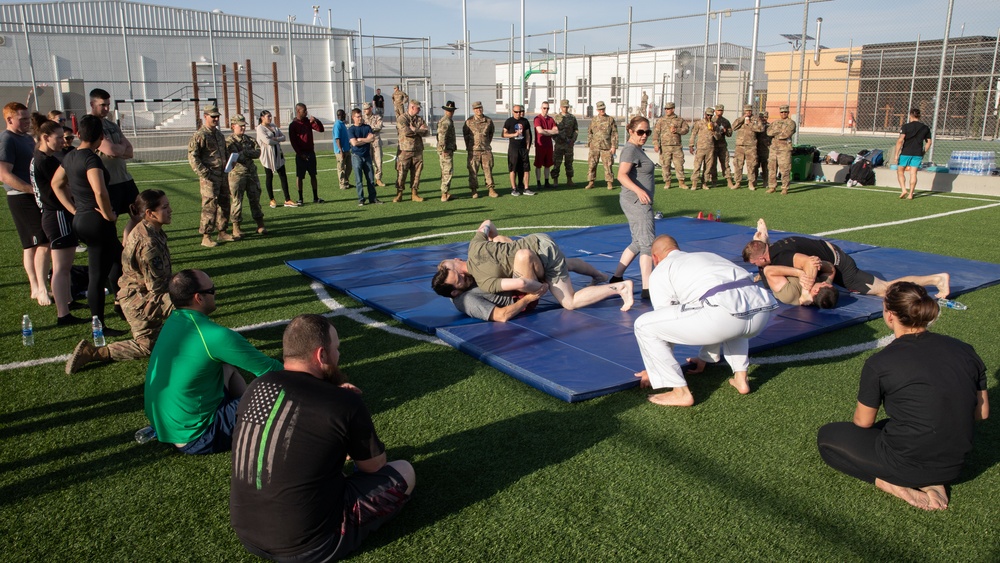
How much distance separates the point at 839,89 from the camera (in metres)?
31.2

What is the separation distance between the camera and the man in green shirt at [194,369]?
418 cm

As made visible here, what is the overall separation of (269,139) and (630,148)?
878 cm

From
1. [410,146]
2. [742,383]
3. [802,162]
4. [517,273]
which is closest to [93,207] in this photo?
[517,273]

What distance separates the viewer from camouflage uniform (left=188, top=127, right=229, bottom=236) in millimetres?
10445

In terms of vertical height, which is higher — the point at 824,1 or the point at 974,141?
the point at 824,1

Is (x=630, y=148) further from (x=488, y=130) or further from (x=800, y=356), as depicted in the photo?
(x=488, y=130)

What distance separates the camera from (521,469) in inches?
166

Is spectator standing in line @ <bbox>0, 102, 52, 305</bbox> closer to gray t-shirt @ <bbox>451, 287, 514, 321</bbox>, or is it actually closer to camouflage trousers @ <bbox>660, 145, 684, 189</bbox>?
gray t-shirt @ <bbox>451, 287, 514, 321</bbox>

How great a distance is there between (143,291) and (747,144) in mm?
13626

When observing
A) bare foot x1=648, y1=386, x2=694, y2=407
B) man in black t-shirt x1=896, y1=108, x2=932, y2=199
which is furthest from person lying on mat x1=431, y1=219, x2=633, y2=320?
man in black t-shirt x1=896, y1=108, x2=932, y2=199

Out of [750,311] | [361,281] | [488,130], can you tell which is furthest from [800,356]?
[488,130]

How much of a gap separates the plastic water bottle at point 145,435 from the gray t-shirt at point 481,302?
9.93 ft

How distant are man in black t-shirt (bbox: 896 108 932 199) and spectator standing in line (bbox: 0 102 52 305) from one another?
47.8 feet

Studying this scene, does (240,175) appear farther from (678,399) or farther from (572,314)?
(678,399)
